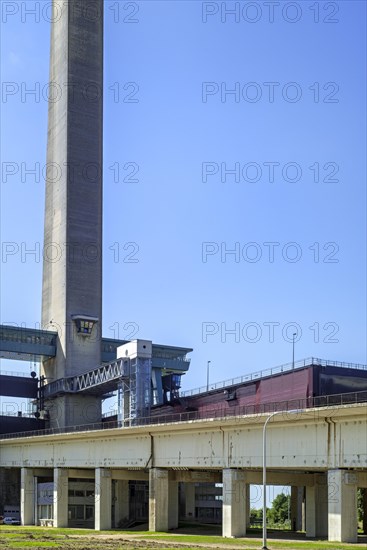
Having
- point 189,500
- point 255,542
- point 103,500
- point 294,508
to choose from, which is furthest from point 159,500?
point 189,500

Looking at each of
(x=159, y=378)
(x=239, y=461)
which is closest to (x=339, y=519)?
(x=239, y=461)

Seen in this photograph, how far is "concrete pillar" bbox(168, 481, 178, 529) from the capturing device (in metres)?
76.8

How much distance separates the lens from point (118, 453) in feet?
250

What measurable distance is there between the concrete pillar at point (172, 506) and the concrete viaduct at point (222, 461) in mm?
93

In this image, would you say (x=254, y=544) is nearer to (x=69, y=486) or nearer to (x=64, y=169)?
(x=69, y=486)

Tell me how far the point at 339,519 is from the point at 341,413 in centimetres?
654

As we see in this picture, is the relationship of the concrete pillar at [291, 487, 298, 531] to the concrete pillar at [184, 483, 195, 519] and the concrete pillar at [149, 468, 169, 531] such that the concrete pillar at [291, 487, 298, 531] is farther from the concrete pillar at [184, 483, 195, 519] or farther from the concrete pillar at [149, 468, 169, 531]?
the concrete pillar at [149, 468, 169, 531]

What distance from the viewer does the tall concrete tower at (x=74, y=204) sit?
114 m

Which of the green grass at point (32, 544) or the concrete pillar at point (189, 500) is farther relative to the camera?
the concrete pillar at point (189, 500)

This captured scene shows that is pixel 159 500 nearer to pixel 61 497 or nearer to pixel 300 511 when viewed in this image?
pixel 61 497

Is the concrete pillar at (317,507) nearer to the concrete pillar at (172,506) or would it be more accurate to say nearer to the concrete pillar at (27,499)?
the concrete pillar at (172,506)

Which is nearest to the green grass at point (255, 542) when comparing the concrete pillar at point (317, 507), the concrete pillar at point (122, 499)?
the concrete pillar at point (317, 507)

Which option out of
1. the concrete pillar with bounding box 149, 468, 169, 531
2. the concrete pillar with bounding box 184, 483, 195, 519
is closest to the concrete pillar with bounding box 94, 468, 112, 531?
the concrete pillar with bounding box 149, 468, 169, 531

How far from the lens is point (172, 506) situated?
78.3 meters
